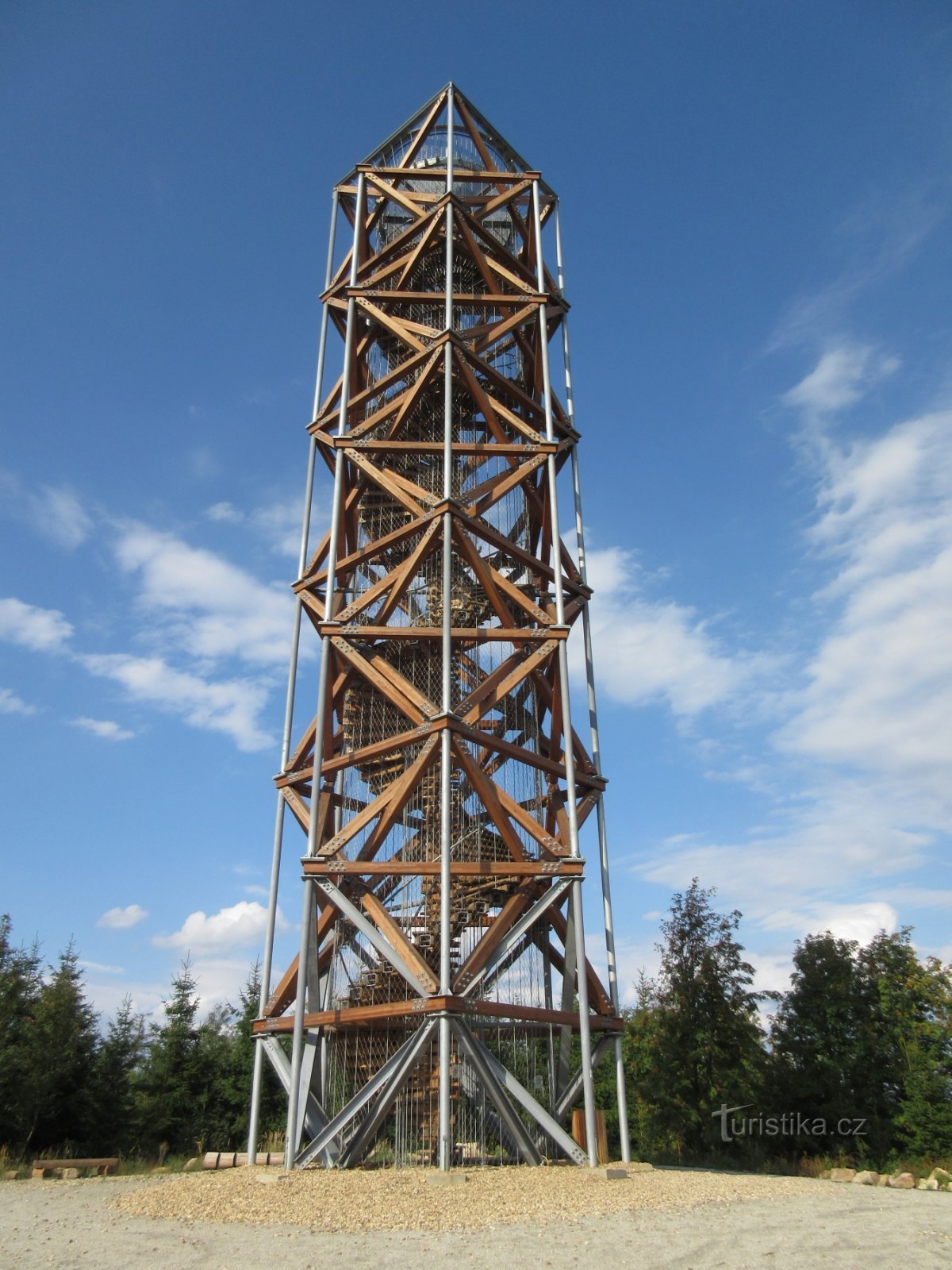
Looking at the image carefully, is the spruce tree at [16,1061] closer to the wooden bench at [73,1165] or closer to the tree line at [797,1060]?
the wooden bench at [73,1165]

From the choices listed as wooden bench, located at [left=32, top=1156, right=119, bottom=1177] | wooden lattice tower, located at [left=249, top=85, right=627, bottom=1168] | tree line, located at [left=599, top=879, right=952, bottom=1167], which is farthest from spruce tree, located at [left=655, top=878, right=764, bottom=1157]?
wooden bench, located at [left=32, top=1156, right=119, bottom=1177]

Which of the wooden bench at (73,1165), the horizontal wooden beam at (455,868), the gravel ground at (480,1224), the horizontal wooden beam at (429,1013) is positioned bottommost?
the gravel ground at (480,1224)

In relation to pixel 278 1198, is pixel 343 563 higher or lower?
higher

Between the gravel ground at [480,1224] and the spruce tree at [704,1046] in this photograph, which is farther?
the spruce tree at [704,1046]

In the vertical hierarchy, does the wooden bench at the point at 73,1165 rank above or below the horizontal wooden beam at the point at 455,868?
below

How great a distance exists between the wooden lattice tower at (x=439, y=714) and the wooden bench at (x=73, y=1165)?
11.4 feet

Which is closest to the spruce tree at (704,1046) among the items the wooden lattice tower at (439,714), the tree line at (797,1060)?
the tree line at (797,1060)

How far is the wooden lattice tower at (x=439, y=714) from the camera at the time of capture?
46.3 feet

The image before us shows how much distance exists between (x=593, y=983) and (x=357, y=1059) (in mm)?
4249

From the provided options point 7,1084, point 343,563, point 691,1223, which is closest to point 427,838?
point 343,563

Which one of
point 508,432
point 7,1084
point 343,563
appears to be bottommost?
point 7,1084

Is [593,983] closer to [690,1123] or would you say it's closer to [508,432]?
[690,1123]

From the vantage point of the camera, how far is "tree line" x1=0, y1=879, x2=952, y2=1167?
21.8m

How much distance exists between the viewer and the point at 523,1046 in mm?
15820
